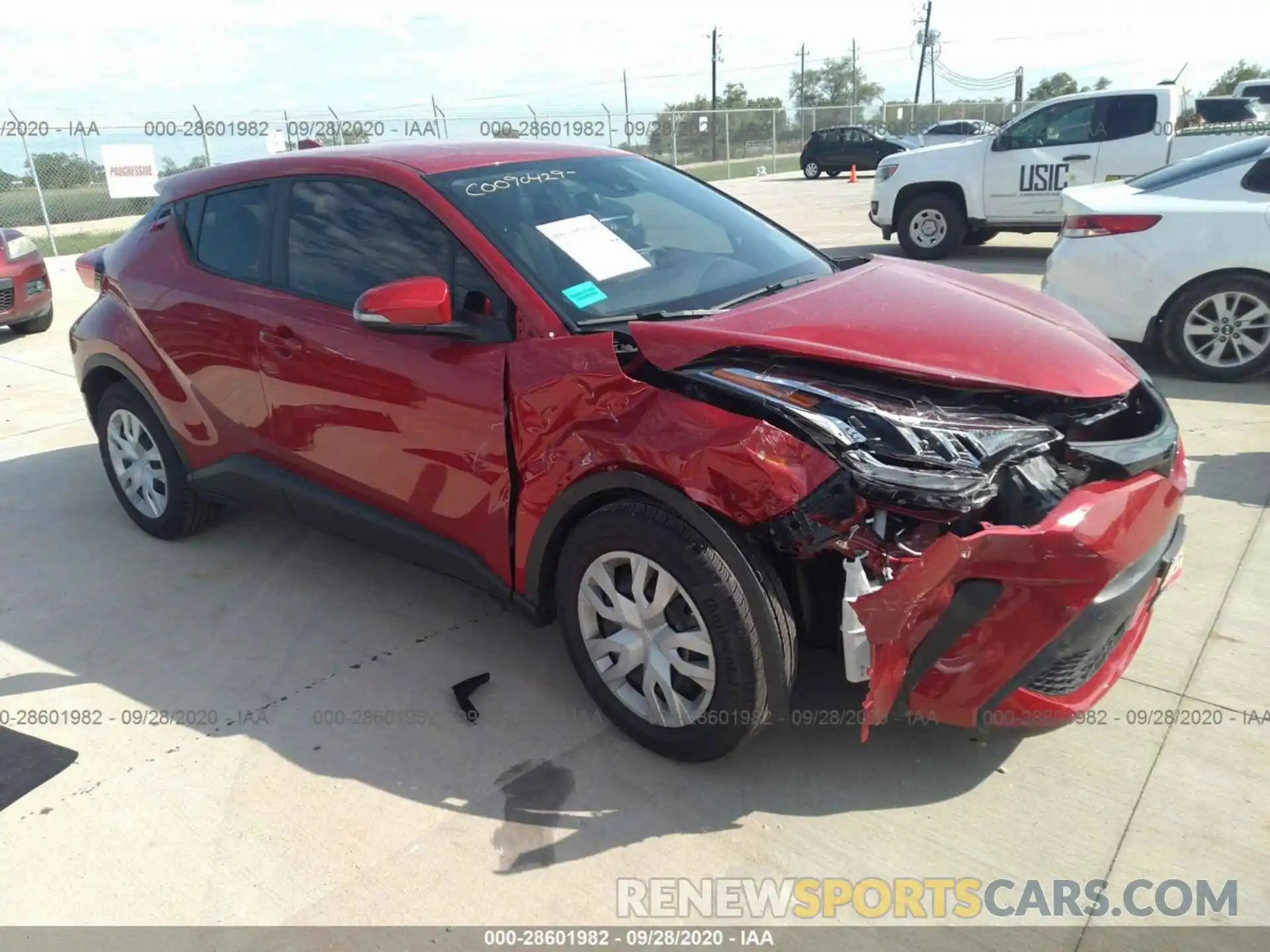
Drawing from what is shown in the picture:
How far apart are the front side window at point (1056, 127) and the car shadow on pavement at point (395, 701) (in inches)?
361

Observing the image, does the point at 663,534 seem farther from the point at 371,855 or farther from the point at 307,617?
the point at 307,617

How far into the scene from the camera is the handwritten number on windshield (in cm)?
322

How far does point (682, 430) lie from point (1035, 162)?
9.58 meters

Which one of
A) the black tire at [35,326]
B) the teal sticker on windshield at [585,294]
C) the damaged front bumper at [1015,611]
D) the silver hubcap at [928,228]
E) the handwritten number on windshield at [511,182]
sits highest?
the handwritten number on windshield at [511,182]

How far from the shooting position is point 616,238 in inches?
128

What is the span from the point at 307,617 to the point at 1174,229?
5.45 m

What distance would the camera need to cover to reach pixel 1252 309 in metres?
5.87

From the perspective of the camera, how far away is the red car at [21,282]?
8.77 m

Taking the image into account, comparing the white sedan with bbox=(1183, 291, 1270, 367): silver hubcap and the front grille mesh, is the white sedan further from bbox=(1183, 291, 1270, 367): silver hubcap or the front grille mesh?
the front grille mesh

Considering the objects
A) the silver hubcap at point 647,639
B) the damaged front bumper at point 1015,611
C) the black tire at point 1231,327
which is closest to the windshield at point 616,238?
the silver hubcap at point 647,639

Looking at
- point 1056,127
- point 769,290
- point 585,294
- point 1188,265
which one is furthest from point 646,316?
point 1056,127

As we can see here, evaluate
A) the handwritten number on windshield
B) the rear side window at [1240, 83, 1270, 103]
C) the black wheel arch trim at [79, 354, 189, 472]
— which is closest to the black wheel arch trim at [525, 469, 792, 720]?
the handwritten number on windshield

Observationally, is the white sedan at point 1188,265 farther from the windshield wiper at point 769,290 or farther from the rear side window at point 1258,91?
the rear side window at point 1258,91

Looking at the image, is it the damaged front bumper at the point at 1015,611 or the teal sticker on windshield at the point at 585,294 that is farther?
the teal sticker on windshield at the point at 585,294
